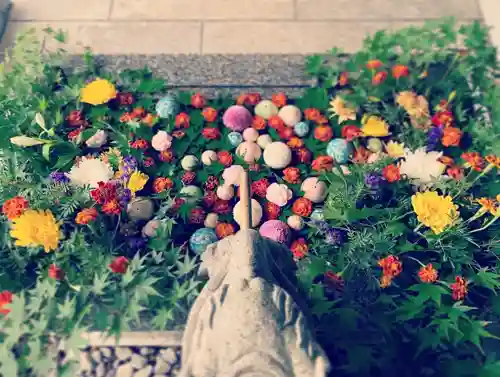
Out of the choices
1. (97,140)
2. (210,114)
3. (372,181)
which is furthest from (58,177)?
(372,181)

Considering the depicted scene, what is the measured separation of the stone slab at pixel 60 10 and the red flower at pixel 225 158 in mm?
1397

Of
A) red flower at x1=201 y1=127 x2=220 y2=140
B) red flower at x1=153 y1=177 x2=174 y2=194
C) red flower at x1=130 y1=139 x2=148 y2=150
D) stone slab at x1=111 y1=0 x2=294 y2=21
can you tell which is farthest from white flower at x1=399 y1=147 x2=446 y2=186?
stone slab at x1=111 y1=0 x2=294 y2=21

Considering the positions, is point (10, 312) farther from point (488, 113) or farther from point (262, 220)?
point (488, 113)

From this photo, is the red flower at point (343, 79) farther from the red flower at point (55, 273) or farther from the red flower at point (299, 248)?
the red flower at point (55, 273)

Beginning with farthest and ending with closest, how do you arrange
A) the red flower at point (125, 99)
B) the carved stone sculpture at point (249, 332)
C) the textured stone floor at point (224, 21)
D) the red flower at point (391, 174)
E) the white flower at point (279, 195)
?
the textured stone floor at point (224, 21) < the red flower at point (125, 99) < the white flower at point (279, 195) < the red flower at point (391, 174) < the carved stone sculpture at point (249, 332)

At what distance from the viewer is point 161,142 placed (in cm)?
258

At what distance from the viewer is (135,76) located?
2895 millimetres

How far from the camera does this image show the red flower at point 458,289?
2.11 metres

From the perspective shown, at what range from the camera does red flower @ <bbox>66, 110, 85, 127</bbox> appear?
266 cm

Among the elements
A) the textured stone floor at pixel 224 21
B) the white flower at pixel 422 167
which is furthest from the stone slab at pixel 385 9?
the white flower at pixel 422 167

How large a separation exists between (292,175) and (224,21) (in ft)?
4.38

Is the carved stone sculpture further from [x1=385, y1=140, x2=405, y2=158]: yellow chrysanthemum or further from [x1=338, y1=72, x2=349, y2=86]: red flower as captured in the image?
[x1=338, y1=72, x2=349, y2=86]: red flower

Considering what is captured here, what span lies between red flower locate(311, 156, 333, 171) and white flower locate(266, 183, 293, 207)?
18cm

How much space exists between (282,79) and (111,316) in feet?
5.21
